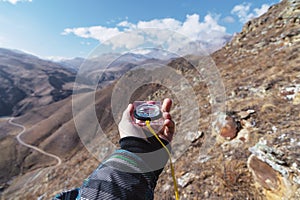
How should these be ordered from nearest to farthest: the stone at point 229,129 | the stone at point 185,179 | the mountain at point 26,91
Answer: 1. the stone at point 185,179
2. the stone at point 229,129
3. the mountain at point 26,91

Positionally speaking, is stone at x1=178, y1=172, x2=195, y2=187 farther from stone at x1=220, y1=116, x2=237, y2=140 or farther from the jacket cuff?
the jacket cuff

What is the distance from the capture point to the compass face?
204 cm

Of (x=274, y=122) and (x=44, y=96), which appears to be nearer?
(x=274, y=122)

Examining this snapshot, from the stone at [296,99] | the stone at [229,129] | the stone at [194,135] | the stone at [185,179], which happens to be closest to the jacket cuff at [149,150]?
the stone at [185,179]

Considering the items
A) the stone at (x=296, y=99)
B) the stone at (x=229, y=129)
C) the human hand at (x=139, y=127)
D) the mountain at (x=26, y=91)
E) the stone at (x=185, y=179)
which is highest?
the human hand at (x=139, y=127)

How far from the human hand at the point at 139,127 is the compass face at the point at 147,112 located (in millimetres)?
67

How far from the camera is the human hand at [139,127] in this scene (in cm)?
193

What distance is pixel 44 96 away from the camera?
5910 inches

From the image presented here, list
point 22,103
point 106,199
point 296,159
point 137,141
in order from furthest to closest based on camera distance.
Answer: point 22,103, point 296,159, point 137,141, point 106,199

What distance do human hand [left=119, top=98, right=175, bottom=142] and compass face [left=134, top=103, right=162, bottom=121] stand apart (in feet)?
Result: 0.22

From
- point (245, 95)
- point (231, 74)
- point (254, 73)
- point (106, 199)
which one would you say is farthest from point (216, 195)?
point (231, 74)

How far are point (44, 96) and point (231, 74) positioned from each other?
542 ft

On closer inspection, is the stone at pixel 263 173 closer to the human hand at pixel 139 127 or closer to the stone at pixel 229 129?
the stone at pixel 229 129

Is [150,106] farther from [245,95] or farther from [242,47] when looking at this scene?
[242,47]
